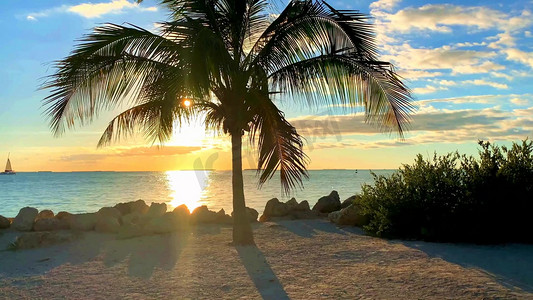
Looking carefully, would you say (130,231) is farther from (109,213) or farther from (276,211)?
(276,211)

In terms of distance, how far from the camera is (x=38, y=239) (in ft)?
32.4

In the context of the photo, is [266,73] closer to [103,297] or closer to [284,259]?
[284,259]

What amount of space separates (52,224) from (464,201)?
976cm

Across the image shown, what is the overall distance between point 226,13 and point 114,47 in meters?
2.44

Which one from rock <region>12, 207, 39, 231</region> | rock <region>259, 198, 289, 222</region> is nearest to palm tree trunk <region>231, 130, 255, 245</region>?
rock <region>259, 198, 289, 222</region>

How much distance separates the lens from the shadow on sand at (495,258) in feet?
22.4

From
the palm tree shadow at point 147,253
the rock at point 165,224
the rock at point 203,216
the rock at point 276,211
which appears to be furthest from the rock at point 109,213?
the rock at point 276,211

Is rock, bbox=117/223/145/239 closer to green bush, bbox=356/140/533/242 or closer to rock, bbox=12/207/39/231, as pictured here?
rock, bbox=12/207/39/231

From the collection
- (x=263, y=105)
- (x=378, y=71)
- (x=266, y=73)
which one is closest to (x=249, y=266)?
(x=263, y=105)

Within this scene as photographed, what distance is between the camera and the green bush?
31.0 feet

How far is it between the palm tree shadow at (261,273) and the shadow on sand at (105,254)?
4.33ft

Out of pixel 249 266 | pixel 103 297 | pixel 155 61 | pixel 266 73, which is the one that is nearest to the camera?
pixel 103 297

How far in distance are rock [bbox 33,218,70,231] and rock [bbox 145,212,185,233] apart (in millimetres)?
2316

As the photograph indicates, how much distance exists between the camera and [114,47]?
27.0ft
